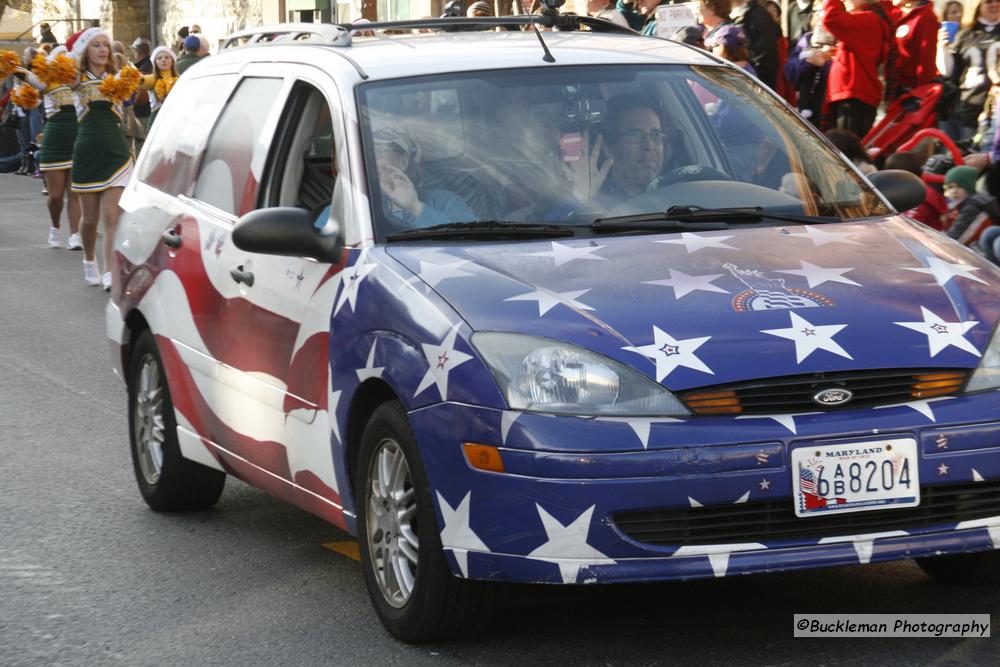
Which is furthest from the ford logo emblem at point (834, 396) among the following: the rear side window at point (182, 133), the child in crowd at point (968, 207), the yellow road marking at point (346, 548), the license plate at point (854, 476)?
the child in crowd at point (968, 207)

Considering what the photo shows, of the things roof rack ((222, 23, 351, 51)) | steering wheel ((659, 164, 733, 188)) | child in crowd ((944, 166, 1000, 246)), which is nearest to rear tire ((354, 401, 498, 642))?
steering wheel ((659, 164, 733, 188))

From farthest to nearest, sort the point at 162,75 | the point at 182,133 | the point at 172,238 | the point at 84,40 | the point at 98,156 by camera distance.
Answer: the point at 162,75 < the point at 84,40 < the point at 98,156 < the point at 182,133 < the point at 172,238

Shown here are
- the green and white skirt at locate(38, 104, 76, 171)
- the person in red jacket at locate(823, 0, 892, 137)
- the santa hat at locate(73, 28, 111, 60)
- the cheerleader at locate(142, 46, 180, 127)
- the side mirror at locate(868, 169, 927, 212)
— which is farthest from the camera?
the cheerleader at locate(142, 46, 180, 127)

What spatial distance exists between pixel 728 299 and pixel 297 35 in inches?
105

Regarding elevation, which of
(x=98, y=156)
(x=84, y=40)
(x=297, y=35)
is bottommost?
(x=98, y=156)

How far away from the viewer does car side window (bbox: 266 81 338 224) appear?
19.6ft

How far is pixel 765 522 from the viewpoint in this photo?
15.2 feet

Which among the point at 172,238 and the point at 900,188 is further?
the point at 172,238

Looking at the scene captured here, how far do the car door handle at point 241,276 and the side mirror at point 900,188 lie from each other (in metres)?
2.11

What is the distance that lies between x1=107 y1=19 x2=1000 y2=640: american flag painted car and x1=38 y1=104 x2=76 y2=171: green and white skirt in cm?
1056

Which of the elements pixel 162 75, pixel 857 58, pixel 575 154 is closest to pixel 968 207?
pixel 857 58

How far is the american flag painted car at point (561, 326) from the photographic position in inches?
181

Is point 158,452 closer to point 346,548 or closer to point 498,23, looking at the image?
point 346,548

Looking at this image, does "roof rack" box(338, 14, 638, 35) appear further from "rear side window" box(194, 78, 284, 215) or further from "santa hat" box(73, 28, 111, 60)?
"santa hat" box(73, 28, 111, 60)
